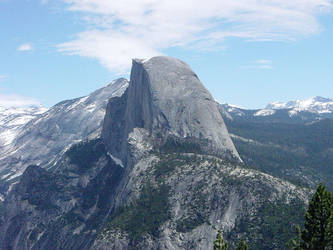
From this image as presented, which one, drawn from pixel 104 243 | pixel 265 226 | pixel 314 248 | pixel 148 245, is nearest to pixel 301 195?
pixel 265 226

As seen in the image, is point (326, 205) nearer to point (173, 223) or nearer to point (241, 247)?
point (241, 247)

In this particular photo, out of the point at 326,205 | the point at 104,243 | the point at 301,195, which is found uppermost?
the point at 326,205

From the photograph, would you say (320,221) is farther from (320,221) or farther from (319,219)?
(319,219)

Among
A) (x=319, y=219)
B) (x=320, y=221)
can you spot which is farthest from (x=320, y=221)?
(x=319, y=219)

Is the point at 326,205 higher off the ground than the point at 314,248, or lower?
higher

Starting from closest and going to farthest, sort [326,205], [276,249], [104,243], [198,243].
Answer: [326,205], [276,249], [198,243], [104,243]

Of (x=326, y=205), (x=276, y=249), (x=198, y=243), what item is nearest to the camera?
(x=326, y=205)

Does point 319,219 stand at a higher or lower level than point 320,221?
higher

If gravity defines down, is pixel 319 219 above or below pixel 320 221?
above

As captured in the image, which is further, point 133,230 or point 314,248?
point 133,230

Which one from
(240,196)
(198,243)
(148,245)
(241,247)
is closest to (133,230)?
(148,245)

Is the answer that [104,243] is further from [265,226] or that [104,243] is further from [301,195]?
[301,195]
